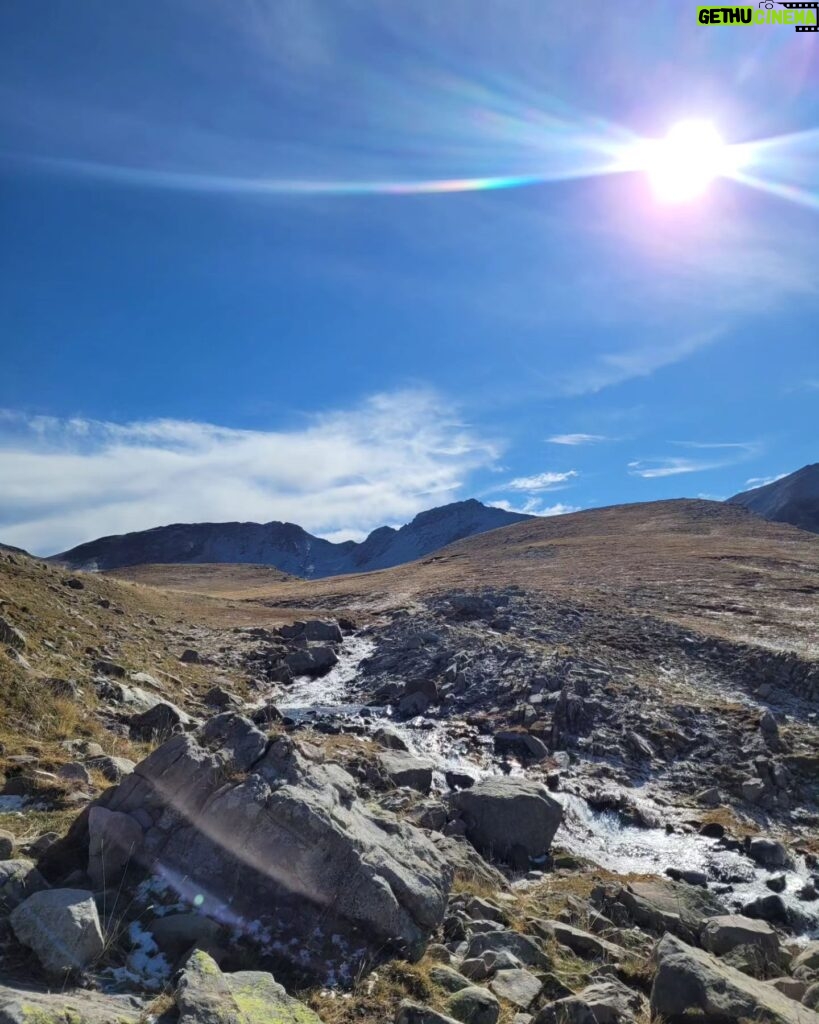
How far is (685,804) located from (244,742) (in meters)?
13.4

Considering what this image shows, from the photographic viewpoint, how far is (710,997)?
278 inches

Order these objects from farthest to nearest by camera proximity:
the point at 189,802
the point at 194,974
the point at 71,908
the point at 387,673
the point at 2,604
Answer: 1. the point at 387,673
2. the point at 2,604
3. the point at 189,802
4. the point at 71,908
5. the point at 194,974

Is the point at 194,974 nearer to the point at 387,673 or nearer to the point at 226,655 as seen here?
the point at 387,673

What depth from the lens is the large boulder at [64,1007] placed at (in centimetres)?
462

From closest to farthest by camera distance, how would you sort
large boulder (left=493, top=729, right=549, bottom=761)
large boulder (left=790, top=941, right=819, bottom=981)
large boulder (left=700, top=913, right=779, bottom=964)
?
large boulder (left=790, top=941, right=819, bottom=981) < large boulder (left=700, top=913, right=779, bottom=964) < large boulder (left=493, top=729, right=549, bottom=761)

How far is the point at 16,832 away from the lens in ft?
27.3

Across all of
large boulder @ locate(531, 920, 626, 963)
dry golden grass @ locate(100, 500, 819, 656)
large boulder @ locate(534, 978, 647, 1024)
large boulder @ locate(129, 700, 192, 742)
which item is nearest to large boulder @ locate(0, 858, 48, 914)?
large boulder @ locate(534, 978, 647, 1024)

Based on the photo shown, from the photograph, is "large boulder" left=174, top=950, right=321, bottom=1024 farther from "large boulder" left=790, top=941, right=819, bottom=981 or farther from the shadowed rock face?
"large boulder" left=790, top=941, right=819, bottom=981

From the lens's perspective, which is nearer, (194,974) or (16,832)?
(194,974)

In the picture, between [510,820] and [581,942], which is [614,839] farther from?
[581,942]

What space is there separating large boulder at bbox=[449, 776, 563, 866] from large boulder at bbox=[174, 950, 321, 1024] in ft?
24.7

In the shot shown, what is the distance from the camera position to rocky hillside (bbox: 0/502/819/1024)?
6613mm

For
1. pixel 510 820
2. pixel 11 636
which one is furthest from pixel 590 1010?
pixel 11 636

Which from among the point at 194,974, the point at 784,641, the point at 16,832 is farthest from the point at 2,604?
the point at 784,641
